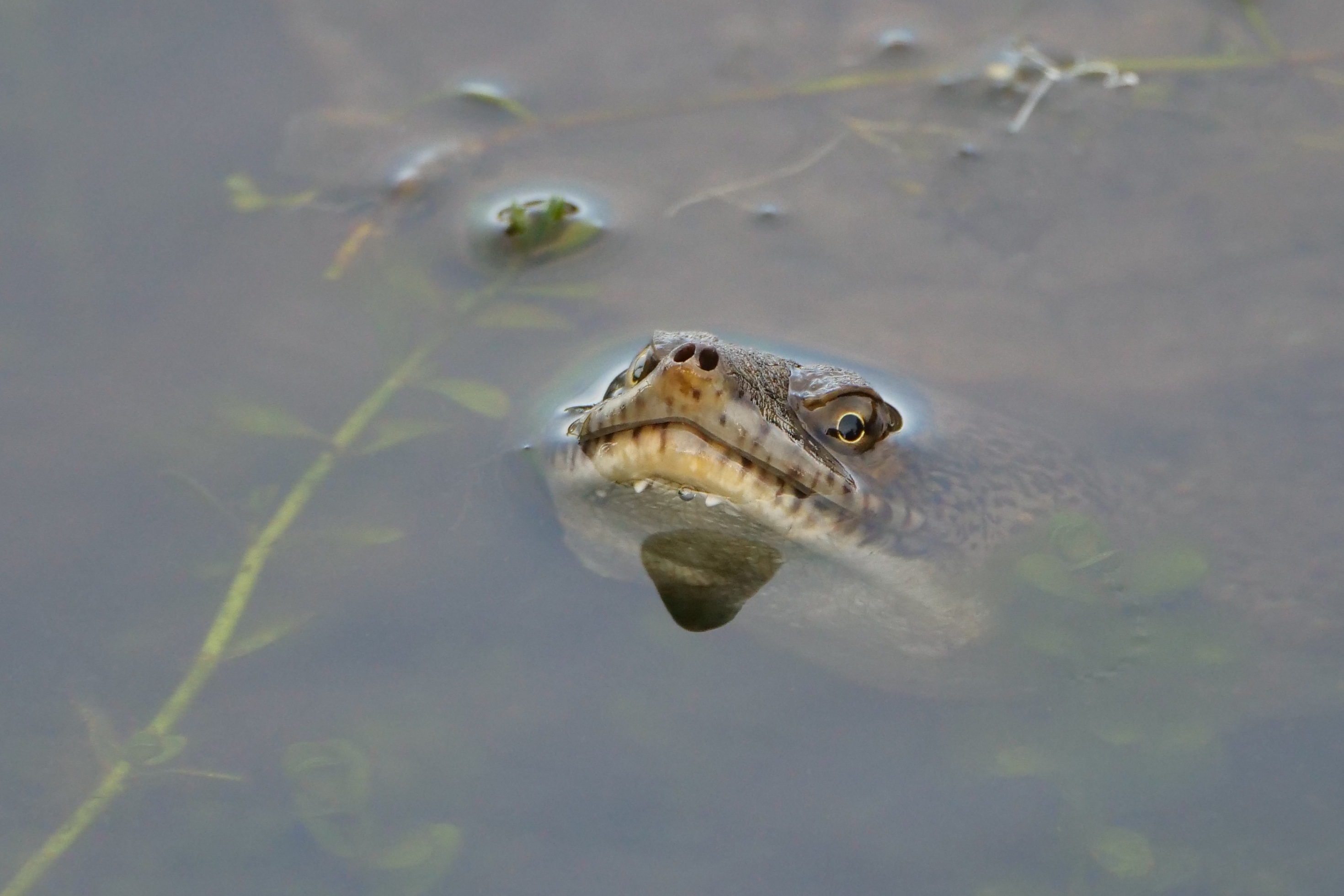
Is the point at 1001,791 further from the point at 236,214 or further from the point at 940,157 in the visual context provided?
the point at 236,214

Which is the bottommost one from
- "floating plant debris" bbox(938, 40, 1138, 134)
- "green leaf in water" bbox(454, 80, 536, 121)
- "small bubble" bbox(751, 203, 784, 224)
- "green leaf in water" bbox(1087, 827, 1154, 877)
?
"green leaf in water" bbox(1087, 827, 1154, 877)

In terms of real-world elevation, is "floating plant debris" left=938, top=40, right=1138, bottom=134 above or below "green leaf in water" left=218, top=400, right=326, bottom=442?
above

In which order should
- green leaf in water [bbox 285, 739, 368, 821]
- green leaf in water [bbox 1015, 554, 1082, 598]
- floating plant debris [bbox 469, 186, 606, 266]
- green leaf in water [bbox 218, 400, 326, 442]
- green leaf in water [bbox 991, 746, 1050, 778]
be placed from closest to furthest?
green leaf in water [bbox 285, 739, 368, 821] < green leaf in water [bbox 991, 746, 1050, 778] < green leaf in water [bbox 1015, 554, 1082, 598] < green leaf in water [bbox 218, 400, 326, 442] < floating plant debris [bbox 469, 186, 606, 266]

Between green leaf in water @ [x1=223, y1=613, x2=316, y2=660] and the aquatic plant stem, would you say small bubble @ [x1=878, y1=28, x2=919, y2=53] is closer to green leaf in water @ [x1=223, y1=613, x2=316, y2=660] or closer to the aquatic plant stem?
the aquatic plant stem

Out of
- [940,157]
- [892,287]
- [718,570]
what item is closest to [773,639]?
[718,570]

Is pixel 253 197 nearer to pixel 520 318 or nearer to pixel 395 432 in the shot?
pixel 520 318

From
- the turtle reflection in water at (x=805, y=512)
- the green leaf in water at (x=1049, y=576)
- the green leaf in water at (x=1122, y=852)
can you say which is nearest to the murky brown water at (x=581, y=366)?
the green leaf in water at (x=1122, y=852)

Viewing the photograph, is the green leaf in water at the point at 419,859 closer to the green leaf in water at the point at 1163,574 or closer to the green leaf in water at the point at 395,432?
the green leaf in water at the point at 395,432

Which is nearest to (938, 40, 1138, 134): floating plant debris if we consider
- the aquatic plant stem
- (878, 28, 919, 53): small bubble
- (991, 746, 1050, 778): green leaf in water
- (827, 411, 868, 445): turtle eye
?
(878, 28, 919, 53): small bubble
